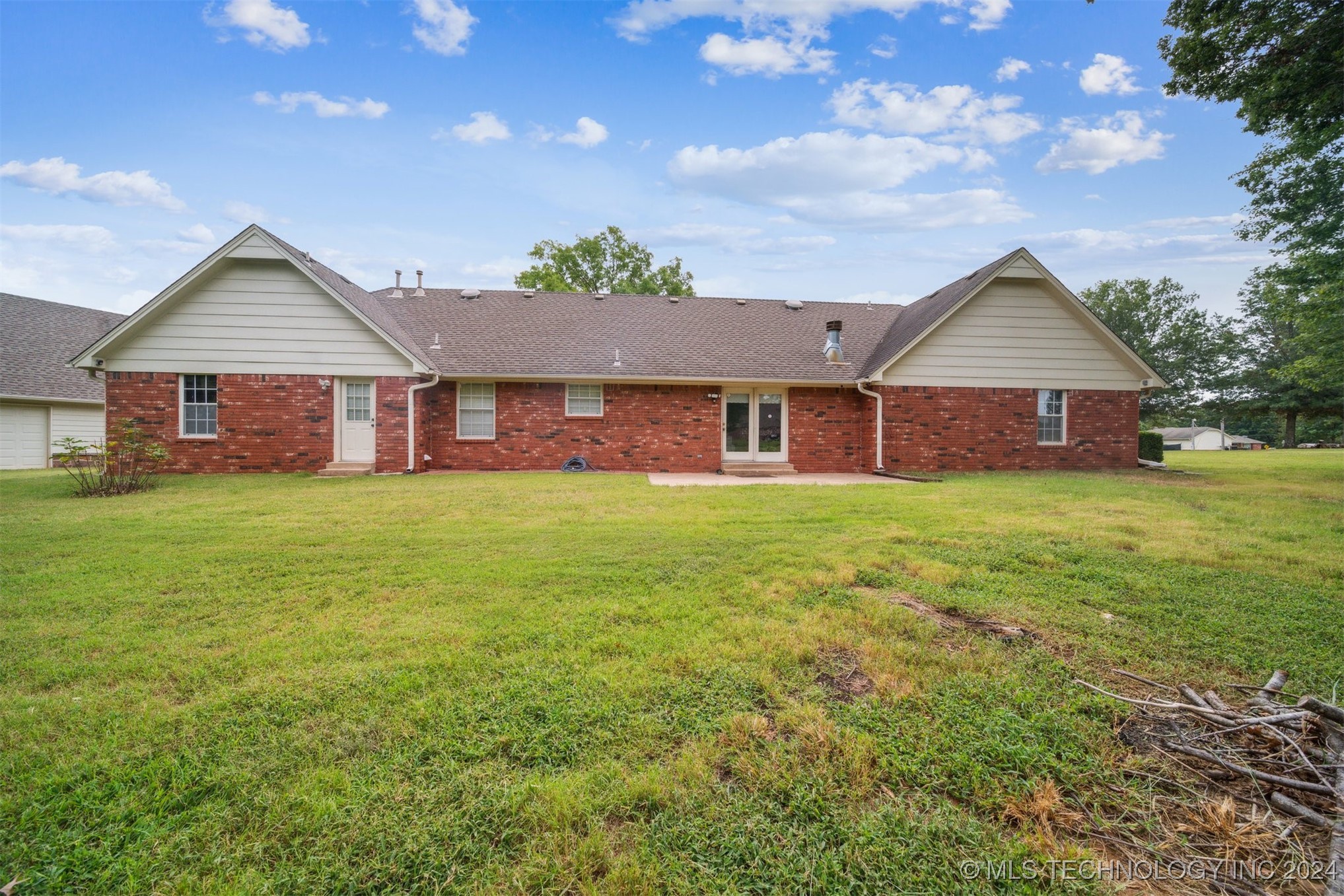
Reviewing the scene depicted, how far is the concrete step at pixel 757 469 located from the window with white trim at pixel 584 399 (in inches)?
147

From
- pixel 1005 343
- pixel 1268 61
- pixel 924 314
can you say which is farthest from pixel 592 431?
pixel 1268 61

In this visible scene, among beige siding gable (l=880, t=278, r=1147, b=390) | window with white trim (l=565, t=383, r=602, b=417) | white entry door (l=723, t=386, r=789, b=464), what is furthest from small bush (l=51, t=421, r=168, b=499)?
beige siding gable (l=880, t=278, r=1147, b=390)

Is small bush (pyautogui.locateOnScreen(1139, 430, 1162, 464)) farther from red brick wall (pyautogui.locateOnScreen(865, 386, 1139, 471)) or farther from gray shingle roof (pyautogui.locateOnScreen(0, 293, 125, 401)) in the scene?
gray shingle roof (pyautogui.locateOnScreen(0, 293, 125, 401))

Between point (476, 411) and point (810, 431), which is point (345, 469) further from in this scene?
point (810, 431)

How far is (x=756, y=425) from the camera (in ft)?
49.9

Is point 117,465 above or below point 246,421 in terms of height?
below

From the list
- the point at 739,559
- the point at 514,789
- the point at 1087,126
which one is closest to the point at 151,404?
the point at 739,559

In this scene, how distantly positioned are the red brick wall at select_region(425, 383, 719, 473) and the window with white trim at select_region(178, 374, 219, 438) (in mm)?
4706

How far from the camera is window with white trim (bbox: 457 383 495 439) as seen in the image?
14312mm

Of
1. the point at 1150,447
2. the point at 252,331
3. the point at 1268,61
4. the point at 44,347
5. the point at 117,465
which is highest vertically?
the point at 1268,61

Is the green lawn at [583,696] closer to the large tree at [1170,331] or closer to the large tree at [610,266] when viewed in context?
the large tree at [610,266]

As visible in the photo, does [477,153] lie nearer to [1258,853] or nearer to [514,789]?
[514,789]

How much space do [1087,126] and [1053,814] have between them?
17772mm

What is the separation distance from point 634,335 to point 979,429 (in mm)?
9815
